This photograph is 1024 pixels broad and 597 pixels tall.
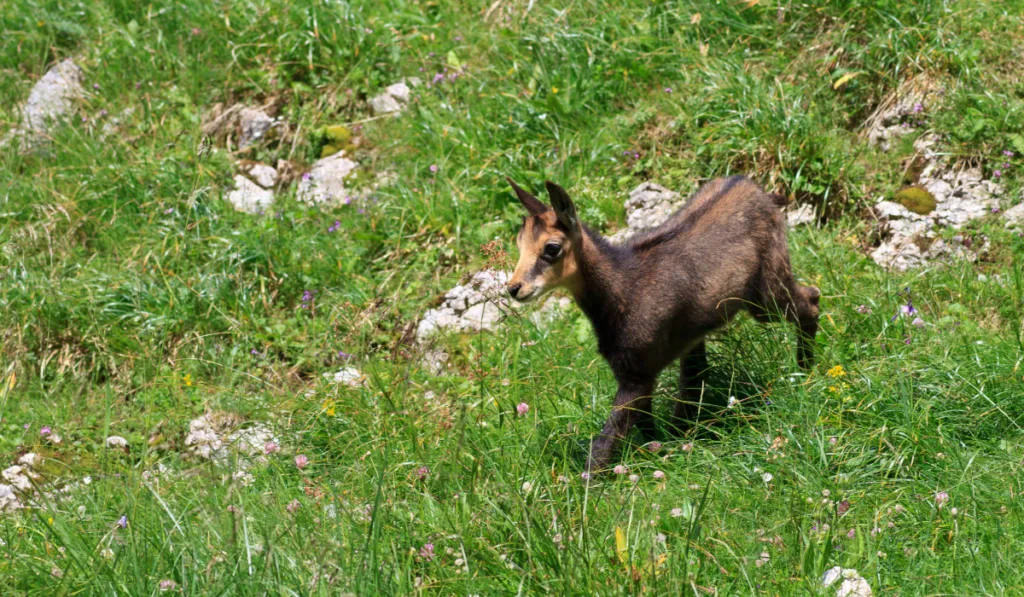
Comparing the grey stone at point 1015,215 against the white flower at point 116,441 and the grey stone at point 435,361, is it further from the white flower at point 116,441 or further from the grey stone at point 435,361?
the white flower at point 116,441

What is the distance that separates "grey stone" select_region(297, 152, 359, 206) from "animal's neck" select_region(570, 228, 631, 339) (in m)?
3.46

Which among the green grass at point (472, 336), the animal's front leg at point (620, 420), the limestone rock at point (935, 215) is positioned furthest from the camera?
the limestone rock at point (935, 215)

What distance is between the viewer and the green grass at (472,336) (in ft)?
13.7

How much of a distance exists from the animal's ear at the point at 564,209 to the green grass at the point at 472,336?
422 mm

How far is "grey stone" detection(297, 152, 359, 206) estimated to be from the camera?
8812 mm

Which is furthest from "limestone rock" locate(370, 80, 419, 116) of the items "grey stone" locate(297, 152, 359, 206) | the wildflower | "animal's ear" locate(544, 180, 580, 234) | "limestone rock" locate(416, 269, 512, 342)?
the wildflower

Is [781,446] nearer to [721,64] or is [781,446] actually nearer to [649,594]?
[649,594]

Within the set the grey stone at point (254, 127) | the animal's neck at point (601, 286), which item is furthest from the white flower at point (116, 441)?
the grey stone at point (254, 127)

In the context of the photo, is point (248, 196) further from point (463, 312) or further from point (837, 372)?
point (837, 372)

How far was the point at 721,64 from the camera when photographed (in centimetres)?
817

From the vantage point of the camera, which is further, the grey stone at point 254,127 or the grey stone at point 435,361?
the grey stone at point 254,127

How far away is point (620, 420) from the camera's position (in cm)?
542

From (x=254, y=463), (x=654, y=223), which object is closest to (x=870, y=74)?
(x=654, y=223)

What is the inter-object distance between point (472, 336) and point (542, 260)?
1.76 metres
